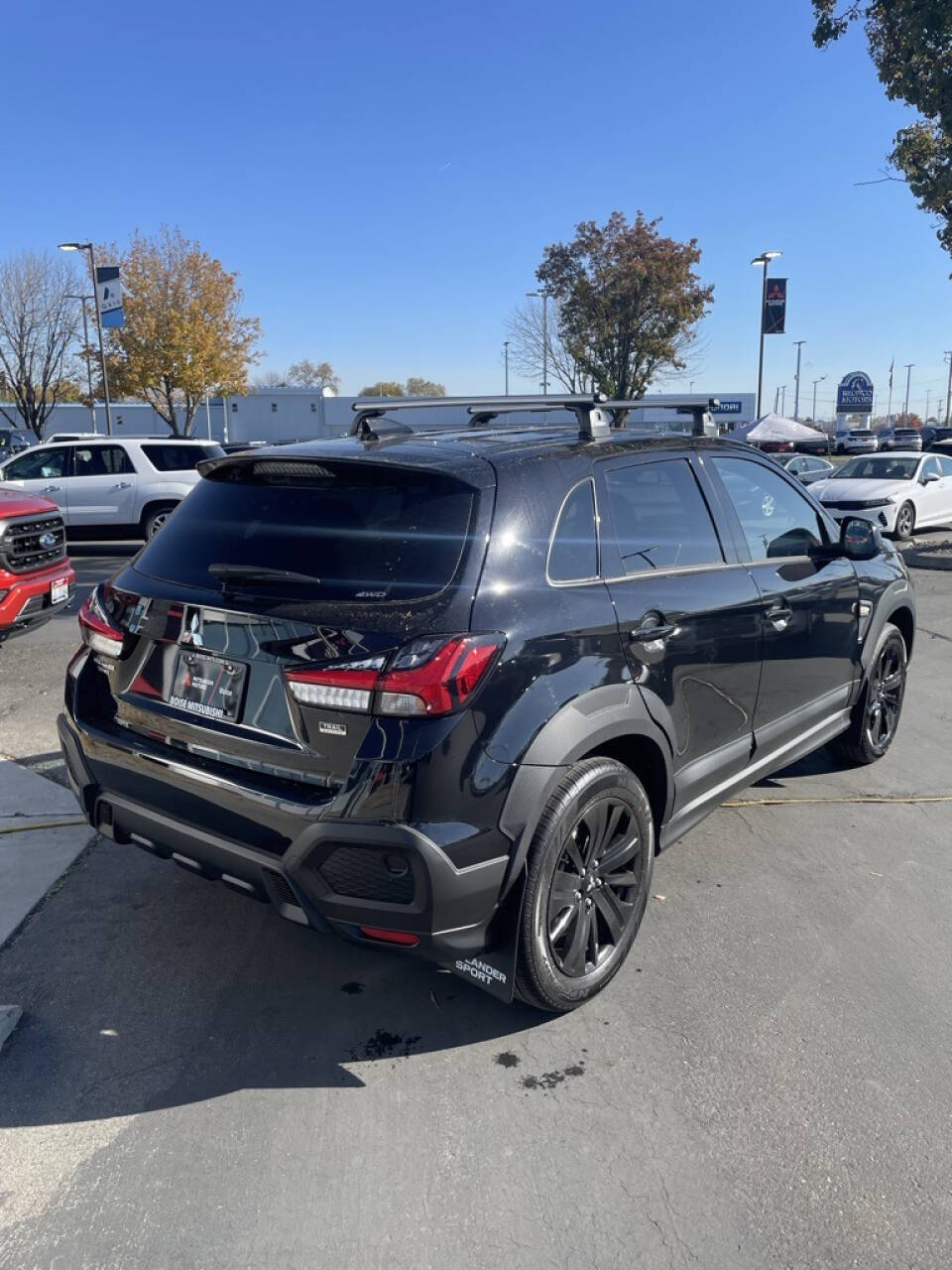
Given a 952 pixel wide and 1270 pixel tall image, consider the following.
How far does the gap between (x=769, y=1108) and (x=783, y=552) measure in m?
2.36

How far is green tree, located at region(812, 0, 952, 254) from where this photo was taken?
12.5 metres

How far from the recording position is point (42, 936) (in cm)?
342

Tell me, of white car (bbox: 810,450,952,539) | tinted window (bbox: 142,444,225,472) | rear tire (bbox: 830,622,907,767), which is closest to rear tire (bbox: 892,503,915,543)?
white car (bbox: 810,450,952,539)

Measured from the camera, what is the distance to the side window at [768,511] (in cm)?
396

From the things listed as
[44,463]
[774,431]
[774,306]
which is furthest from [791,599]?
[774,306]

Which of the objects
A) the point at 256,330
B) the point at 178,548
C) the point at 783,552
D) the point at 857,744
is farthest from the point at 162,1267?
the point at 256,330

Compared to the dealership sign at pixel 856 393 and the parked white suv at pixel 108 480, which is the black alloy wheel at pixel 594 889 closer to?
the parked white suv at pixel 108 480

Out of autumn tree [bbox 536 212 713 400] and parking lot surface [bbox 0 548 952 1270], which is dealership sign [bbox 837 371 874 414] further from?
parking lot surface [bbox 0 548 952 1270]

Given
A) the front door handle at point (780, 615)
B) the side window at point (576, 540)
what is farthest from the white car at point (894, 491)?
the side window at point (576, 540)

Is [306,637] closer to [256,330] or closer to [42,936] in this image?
[42,936]

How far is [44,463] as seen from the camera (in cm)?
1381

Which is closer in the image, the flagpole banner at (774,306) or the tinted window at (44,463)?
the tinted window at (44,463)

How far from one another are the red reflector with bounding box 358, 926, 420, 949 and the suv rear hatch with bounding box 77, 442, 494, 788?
0.42 m

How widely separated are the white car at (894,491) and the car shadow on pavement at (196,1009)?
1390 cm
